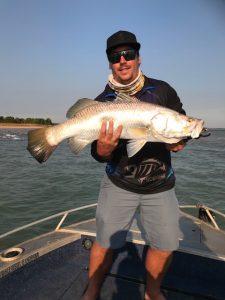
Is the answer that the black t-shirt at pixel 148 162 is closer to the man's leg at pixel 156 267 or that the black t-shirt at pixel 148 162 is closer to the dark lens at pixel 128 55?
the dark lens at pixel 128 55

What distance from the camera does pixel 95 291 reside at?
12.9ft

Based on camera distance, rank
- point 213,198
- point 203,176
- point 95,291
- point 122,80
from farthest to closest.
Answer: point 203,176, point 213,198, point 95,291, point 122,80

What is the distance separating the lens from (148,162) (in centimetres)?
356

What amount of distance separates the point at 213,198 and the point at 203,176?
4.79 meters

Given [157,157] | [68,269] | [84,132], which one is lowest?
[68,269]

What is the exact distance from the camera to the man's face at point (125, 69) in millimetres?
3459

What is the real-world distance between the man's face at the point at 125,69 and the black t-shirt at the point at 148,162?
0.18m

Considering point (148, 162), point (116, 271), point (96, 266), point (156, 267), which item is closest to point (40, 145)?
point (148, 162)

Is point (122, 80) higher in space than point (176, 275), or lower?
higher

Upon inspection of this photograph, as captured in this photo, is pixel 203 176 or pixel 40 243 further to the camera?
pixel 203 176

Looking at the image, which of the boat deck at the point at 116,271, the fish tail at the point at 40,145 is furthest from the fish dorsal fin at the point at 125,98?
the boat deck at the point at 116,271

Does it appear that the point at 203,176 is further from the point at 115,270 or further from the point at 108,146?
the point at 108,146

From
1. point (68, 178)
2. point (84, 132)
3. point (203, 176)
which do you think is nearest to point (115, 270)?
point (84, 132)

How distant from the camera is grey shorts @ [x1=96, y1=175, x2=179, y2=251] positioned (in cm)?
357
